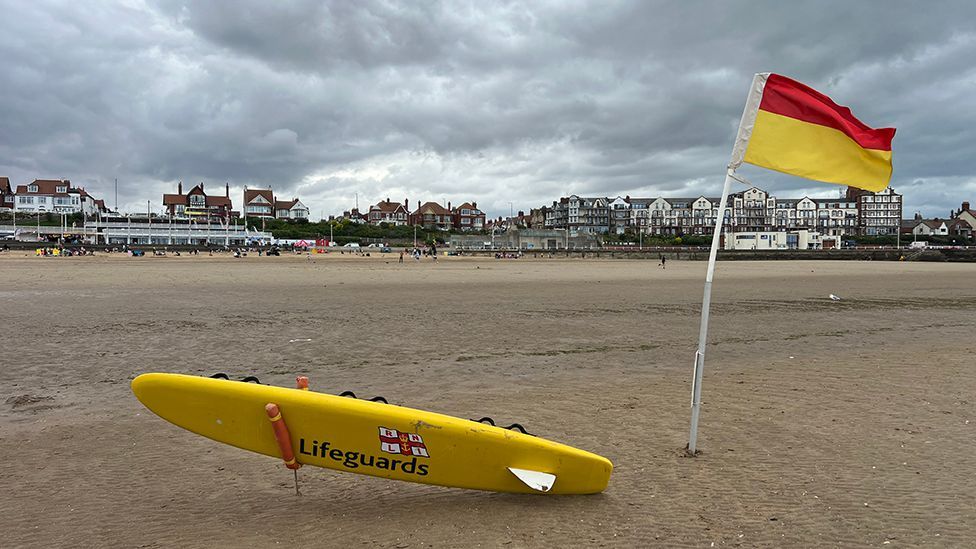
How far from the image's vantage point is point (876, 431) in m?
6.56

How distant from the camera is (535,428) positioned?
6746 mm

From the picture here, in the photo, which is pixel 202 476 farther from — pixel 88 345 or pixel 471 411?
pixel 88 345

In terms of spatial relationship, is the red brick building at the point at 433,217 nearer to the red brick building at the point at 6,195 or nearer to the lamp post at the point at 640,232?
the lamp post at the point at 640,232

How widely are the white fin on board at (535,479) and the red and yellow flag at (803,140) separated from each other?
11.3 feet

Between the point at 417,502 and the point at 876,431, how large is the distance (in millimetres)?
5398

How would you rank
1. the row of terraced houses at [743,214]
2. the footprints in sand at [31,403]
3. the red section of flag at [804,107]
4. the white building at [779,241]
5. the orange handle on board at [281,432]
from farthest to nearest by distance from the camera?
the row of terraced houses at [743,214], the white building at [779,241], the footprints in sand at [31,403], the red section of flag at [804,107], the orange handle on board at [281,432]

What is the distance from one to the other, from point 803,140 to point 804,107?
1.01 ft

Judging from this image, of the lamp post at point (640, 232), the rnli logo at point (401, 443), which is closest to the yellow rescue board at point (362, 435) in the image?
the rnli logo at point (401, 443)

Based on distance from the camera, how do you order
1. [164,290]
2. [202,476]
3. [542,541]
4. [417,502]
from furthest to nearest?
[164,290] → [202,476] → [417,502] → [542,541]

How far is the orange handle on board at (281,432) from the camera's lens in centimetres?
430

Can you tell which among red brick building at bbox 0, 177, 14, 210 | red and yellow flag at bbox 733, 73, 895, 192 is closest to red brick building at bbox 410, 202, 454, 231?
red brick building at bbox 0, 177, 14, 210

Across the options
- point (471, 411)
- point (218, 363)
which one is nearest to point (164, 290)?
point (218, 363)

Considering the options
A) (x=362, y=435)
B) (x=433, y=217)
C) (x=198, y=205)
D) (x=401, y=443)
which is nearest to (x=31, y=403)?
(x=362, y=435)

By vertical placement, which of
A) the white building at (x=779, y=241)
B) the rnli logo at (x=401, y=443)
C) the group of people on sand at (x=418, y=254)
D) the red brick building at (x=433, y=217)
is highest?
the red brick building at (x=433, y=217)
